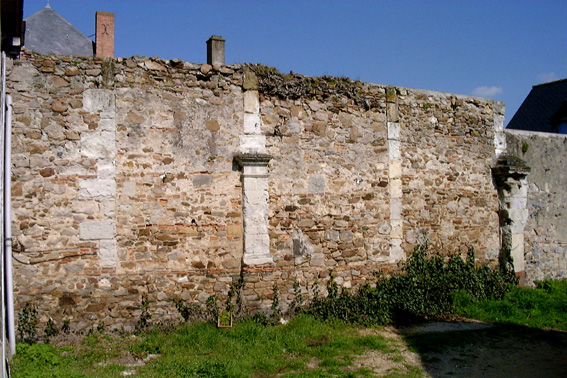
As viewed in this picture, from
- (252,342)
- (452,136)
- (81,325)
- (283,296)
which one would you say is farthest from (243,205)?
(452,136)

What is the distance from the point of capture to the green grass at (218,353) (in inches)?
207

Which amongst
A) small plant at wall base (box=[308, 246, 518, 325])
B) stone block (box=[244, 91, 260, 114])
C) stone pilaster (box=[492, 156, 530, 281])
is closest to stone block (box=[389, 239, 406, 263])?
small plant at wall base (box=[308, 246, 518, 325])

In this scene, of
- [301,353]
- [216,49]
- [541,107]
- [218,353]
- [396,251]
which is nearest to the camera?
[218,353]

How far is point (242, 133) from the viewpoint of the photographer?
7312mm

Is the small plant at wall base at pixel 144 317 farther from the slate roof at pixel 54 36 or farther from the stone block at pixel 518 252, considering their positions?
the slate roof at pixel 54 36

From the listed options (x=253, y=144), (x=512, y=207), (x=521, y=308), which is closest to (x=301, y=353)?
(x=253, y=144)

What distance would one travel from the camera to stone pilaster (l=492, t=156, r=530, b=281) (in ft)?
30.9

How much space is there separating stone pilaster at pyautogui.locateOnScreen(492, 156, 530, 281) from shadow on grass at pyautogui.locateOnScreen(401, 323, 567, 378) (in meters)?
2.11

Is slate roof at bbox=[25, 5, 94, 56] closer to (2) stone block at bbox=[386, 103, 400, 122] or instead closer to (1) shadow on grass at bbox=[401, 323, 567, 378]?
(2) stone block at bbox=[386, 103, 400, 122]

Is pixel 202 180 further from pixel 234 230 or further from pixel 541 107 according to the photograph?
pixel 541 107

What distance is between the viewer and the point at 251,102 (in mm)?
7363

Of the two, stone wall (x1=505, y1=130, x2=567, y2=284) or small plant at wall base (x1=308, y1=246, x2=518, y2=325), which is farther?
stone wall (x1=505, y1=130, x2=567, y2=284)

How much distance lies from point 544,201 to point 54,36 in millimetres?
13909

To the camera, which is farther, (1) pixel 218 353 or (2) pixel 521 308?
(2) pixel 521 308
